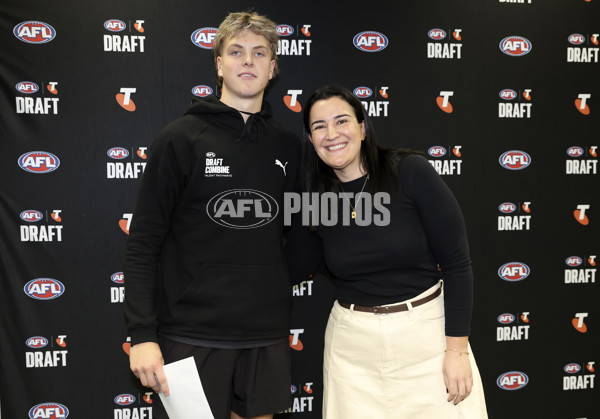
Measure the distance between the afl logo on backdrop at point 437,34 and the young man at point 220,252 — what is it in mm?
1062

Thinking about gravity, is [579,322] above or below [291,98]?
below

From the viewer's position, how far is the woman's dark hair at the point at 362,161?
1.55m

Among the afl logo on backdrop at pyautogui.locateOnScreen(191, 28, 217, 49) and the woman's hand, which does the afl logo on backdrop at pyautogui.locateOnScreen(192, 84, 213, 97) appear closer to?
the afl logo on backdrop at pyautogui.locateOnScreen(191, 28, 217, 49)

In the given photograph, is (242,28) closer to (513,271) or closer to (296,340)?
(296,340)

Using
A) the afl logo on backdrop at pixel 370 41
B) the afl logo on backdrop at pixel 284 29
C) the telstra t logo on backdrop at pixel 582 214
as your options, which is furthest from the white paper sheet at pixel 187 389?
the telstra t logo on backdrop at pixel 582 214

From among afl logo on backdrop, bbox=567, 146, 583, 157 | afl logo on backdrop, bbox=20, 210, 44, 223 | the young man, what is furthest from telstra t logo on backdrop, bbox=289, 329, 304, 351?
afl logo on backdrop, bbox=567, 146, 583, 157

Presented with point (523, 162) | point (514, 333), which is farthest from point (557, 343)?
point (523, 162)

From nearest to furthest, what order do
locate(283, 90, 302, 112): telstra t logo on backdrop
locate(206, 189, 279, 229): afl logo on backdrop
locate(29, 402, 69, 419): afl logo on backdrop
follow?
locate(206, 189, 279, 229): afl logo on backdrop < locate(29, 402, 69, 419): afl logo on backdrop < locate(283, 90, 302, 112): telstra t logo on backdrop

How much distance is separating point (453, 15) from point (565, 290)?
1.54 m

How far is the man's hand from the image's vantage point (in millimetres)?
1479

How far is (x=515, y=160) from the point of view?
248 cm

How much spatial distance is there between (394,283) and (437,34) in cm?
144

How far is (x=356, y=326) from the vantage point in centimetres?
155

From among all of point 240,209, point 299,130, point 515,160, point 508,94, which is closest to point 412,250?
point 240,209
